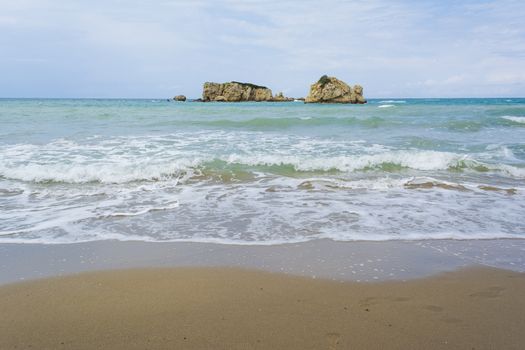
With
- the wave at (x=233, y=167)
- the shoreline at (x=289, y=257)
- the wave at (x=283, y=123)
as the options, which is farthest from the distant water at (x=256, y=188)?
the wave at (x=283, y=123)

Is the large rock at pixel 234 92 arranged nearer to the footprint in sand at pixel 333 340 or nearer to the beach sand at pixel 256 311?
the beach sand at pixel 256 311

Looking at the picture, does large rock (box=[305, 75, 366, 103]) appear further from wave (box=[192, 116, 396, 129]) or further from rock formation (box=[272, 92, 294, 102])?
wave (box=[192, 116, 396, 129])

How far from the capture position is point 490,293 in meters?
3.14

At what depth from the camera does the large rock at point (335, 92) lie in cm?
6288

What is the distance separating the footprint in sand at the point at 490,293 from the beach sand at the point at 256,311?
18 mm

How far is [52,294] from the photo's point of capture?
10.2ft

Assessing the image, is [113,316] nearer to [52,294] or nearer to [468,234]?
[52,294]

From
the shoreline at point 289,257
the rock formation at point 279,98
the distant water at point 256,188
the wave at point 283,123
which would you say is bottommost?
the shoreline at point 289,257

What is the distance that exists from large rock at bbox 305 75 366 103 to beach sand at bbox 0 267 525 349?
202 ft

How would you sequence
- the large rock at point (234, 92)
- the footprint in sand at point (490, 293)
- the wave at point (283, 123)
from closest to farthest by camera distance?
the footprint in sand at point (490, 293)
the wave at point (283, 123)
the large rock at point (234, 92)

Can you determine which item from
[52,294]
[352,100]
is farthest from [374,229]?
[352,100]

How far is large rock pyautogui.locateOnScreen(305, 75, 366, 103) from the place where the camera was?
206 feet

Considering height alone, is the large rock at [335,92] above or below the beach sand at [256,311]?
above

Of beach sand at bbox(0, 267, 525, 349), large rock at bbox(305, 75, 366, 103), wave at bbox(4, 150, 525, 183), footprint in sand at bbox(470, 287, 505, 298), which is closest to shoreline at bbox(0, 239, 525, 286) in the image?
beach sand at bbox(0, 267, 525, 349)
